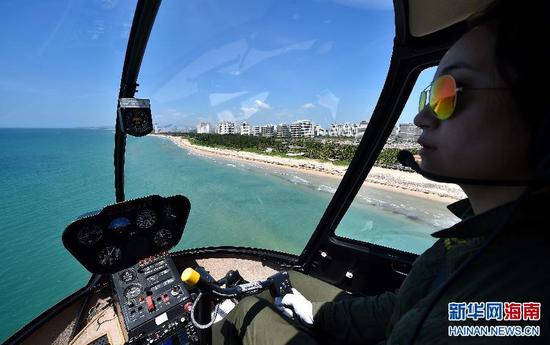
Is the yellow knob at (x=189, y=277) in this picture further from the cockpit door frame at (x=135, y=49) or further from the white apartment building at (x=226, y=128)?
the white apartment building at (x=226, y=128)

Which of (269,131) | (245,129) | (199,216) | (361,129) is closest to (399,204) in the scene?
(361,129)

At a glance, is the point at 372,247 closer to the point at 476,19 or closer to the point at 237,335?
the point at 237,335

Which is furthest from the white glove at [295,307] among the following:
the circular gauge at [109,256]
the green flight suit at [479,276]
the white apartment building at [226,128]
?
the white apartment building at [226,128]

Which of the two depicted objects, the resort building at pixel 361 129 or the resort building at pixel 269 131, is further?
the resort building at pixel 269 131

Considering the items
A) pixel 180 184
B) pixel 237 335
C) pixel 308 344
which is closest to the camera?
pixel 308 344

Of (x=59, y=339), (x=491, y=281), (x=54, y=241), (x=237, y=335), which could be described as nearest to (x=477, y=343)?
(x=491, y=281)

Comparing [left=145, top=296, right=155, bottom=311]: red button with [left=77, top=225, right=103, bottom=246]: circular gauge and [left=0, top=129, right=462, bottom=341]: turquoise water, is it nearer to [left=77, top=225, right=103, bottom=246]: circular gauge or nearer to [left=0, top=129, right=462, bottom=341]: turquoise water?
[left=77, top=225, right=103, bottom=246]: circular gauge

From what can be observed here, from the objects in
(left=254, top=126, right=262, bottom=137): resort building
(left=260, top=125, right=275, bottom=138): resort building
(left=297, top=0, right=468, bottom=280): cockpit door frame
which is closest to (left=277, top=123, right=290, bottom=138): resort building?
(left=260, top=125, right=275, bottom=138): resort building
